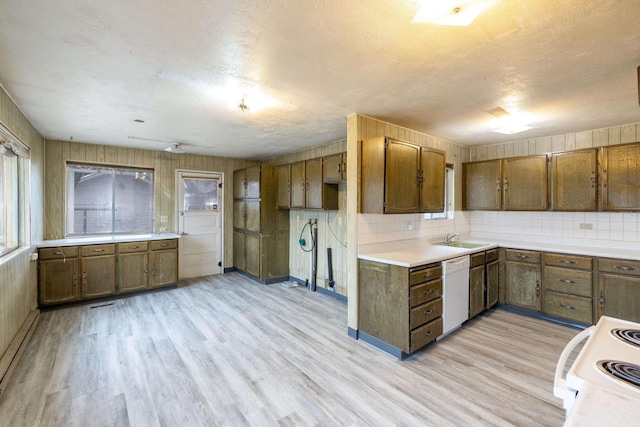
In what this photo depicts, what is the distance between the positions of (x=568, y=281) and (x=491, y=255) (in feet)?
2.77

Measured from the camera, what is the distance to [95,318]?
372 centimetres

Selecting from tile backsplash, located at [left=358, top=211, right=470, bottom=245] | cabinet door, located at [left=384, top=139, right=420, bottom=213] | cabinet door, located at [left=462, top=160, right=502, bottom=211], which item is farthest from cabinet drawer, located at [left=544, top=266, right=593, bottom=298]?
cabinet door, located at [left=384, top=139, right=420, bottom=213]

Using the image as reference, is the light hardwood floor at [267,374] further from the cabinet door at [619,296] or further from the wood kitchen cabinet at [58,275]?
the cabinet door at [619,296]

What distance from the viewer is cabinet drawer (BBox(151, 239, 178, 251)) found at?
4785mm

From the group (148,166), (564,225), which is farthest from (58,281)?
(564,225)

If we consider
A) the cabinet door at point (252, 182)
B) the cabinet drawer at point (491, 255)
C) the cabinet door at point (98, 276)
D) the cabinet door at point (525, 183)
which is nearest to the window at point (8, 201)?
the cabinet door at point (98, 276)

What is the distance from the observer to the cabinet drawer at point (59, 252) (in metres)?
3.91

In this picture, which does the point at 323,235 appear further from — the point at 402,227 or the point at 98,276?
the point at 98,276

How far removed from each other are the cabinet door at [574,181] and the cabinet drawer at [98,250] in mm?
6363

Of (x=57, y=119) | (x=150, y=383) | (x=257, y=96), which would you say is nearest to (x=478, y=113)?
(x=257, y=96)

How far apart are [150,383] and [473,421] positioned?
248 centimetres

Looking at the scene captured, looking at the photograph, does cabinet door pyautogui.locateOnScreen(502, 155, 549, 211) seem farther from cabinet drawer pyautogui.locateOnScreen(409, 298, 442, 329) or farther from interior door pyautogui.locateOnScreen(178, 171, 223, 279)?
interior door pyautogui.locateOnScreen(178, 171, 223, 279)

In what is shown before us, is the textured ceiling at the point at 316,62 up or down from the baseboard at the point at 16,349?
up

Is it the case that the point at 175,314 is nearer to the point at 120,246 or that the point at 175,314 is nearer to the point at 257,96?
the point at 120,246
